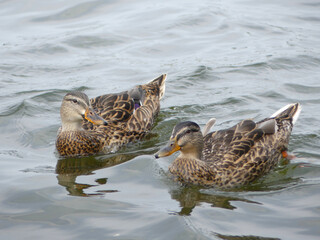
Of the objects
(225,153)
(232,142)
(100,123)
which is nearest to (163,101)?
(100,123)

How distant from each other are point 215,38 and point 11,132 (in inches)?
288

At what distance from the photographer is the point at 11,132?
10.5m

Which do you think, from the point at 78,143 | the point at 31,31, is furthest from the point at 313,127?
the point at 31,31

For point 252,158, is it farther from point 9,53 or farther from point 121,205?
point 9,53

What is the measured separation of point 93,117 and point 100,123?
0.16m

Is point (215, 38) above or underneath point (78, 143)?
above

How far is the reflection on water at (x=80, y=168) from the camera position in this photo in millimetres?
8086

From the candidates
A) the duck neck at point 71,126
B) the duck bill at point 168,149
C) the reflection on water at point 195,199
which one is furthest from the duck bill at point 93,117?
the reflection on water at point 195,199

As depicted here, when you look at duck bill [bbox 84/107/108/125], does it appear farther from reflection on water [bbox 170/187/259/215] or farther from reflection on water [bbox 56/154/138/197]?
reflection on water [bbox 170/187/259/215]

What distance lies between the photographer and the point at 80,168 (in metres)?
9.08

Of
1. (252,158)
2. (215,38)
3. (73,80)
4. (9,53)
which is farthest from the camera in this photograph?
(215,38)

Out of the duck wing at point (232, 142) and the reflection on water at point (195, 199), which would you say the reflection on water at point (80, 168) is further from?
the duck wing at point (232, 142)

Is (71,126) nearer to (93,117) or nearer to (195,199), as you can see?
(93,117)

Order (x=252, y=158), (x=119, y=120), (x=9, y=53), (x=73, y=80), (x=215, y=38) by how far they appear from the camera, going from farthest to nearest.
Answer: (x=215, y=38) < (x=9, y=53) < (x=73, y=80) < (x=119, y=120) < (x=252, y=158)
